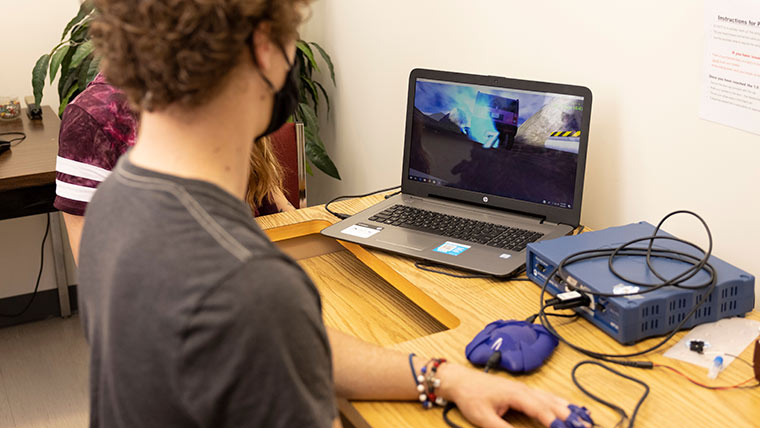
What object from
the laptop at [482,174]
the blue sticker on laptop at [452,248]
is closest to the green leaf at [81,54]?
the laptop at [482,174]

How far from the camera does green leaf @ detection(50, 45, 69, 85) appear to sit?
8.00ft

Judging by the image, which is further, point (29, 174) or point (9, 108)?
point (9, 108)

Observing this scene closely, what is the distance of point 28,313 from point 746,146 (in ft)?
8.75

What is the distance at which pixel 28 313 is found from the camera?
292 centimetres

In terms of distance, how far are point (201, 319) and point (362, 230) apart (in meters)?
0.95

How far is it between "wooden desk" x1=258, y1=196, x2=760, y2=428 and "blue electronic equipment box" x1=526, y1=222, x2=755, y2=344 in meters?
0.02

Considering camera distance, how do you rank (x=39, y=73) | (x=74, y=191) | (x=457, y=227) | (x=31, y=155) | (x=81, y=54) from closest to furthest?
(x=74, y=191)
(x=457, y=227)
(x=31, y=155)
(x=81, y=54)
(x=39, y=73)

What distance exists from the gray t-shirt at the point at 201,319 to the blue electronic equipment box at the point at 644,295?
0.60m

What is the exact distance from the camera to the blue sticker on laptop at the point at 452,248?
141 centimetres

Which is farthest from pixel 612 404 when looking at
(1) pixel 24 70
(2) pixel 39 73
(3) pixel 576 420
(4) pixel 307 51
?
(1) pixel 24 70

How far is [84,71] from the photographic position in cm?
244

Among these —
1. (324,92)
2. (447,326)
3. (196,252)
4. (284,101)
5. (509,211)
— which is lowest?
(447,326)

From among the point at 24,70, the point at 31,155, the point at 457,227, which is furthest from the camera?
the point at 24,70

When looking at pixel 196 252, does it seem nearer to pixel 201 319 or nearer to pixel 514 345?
pixel 201 319
